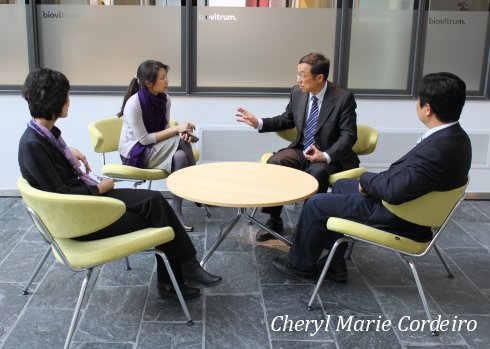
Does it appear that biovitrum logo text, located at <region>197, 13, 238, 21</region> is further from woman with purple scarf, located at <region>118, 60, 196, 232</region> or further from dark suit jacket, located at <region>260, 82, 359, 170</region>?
dark suit jacket, located at <region>260, 82, 359, 170</region>

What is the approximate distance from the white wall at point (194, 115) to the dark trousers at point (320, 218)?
1829 millimetres

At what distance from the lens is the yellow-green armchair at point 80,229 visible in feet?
7.48

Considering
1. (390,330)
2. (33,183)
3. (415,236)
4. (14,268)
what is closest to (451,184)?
(415,236)

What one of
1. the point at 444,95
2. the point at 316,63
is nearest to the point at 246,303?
the point at 444,95

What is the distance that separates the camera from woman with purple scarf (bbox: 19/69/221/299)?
97.7 inches

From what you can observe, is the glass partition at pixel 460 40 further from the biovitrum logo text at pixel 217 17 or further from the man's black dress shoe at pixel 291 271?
the man's black dress shoe at pixel 291 271

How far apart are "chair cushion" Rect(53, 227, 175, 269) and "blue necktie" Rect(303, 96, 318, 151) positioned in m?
1.66

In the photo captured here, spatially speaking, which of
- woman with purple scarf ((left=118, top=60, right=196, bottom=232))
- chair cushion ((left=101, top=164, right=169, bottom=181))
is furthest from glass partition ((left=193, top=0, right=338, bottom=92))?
chair cushion ((left=101, top=164, right=169, bottom=181))

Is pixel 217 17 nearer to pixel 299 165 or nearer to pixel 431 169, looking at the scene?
pixel 299 165

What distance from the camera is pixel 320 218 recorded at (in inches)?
119

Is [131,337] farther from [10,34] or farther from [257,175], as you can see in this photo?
[10,34]

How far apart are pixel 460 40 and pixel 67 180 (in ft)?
12.2

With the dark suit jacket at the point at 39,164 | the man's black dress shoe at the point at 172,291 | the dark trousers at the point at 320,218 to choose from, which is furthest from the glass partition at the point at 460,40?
the dark suit jacket at the point at 39,164

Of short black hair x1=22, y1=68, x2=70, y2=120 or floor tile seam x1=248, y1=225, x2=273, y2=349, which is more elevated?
short black hair x1=22, y1=68, x2=70, y2=120
